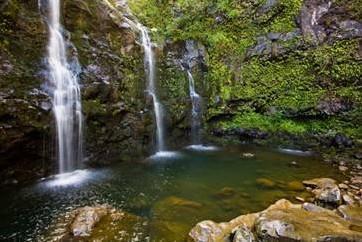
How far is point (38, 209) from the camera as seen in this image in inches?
322

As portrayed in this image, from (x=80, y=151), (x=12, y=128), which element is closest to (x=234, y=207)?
(x=80, y=151)

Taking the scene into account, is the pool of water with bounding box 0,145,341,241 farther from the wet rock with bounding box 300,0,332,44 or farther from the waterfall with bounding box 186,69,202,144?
the wet rock with bounding box 300,0,332,44

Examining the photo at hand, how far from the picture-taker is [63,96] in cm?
1062

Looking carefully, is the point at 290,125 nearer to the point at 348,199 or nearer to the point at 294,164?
the point at 294,164

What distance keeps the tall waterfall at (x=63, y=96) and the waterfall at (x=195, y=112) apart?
19.0 feet

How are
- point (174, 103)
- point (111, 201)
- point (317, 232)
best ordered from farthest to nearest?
point (174, 103) → point (111, 201) → point (317, 232)

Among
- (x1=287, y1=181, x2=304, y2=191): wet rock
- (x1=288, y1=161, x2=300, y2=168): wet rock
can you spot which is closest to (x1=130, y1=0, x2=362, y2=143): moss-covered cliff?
(x1=288, y1=161, x2=300, y2=168): wet rock

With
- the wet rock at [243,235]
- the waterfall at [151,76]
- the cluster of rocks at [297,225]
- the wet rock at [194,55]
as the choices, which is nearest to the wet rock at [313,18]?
the wet rock at [194,55]

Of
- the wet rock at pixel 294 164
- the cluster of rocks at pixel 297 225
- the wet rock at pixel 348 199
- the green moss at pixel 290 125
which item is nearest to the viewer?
the cluster of rocks at pixel 297 225

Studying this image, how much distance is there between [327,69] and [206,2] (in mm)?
6590

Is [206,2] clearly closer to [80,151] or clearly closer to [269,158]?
[269,158]

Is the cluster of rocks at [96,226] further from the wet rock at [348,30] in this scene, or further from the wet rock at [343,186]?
the wet rock at [348,30]

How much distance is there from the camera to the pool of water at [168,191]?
748 centimetres

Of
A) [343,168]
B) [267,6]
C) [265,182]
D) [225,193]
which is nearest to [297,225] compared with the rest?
[225,193]
